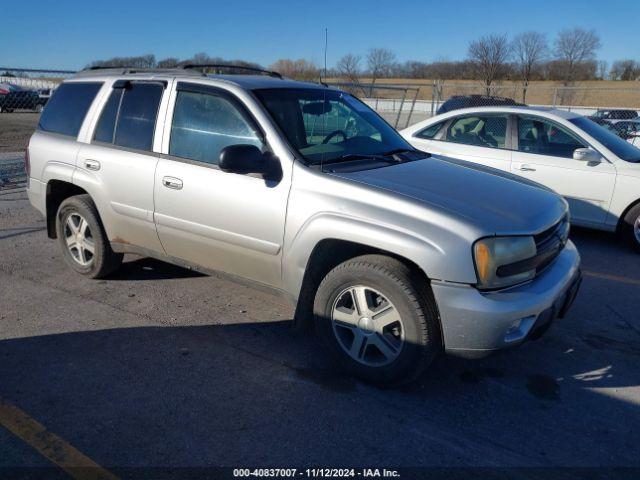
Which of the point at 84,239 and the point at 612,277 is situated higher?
the point at 84,239

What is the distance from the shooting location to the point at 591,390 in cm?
350

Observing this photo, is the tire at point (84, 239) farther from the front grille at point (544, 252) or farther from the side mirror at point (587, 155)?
the side mirror at point (587, 155)

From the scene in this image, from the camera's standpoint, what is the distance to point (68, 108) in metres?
5.25

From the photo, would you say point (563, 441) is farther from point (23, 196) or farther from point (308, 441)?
point (23, 196)

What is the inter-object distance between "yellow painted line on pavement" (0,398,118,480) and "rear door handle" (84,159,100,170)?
7.10 feet

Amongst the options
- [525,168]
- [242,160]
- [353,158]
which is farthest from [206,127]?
[525,168]

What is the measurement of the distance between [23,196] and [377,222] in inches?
308

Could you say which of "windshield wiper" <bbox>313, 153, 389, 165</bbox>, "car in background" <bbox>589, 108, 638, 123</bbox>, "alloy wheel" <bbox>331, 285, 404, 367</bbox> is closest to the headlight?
"alloy wheel" <bbox>331, 285, 404, 367</bbox>

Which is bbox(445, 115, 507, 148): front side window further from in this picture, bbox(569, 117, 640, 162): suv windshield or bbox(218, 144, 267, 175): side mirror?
bbox(218, 144, 267, 175): side mirror

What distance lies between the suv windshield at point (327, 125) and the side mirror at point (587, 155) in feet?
10.1

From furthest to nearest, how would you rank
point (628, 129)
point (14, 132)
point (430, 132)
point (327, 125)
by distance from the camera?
1. point (14, 132)
2. point (628, 129)
3. point (430, 132)
4. point (327, 125)

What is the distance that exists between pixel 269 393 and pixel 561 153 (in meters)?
5.37

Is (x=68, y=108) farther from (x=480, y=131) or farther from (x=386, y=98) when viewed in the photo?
(x=386, y=98)

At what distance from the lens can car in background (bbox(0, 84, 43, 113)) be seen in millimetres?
27047
